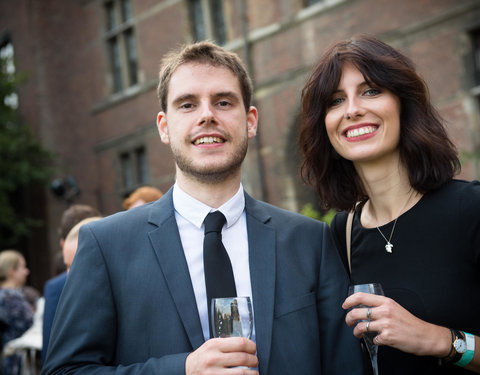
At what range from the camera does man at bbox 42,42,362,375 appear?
198 cm

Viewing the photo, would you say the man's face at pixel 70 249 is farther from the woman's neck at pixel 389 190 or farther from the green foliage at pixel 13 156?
the green foliage at pixel 13 156

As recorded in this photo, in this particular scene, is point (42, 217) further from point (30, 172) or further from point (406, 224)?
point (406, 224)

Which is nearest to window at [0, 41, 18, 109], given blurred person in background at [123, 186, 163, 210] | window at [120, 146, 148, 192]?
window at [120, 146, 148, 192]

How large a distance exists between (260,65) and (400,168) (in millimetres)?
8816

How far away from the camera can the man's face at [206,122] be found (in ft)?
7.48

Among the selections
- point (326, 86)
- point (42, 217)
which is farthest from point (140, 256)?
point (42, 217)

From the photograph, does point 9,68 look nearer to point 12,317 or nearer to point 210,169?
point 12,317

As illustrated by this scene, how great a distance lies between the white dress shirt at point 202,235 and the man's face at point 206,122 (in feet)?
0.36

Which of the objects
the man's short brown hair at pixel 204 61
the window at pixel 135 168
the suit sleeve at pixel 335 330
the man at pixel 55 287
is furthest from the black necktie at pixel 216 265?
the window at pixel 135 168

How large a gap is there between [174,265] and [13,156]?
13110mm

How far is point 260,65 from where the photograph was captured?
36.1 ft

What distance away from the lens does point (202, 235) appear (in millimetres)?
2279

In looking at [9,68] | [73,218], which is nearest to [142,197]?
[73,218]

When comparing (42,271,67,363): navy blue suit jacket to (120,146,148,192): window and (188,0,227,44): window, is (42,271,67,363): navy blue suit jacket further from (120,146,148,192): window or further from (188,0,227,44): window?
(120,146,148,192): window
